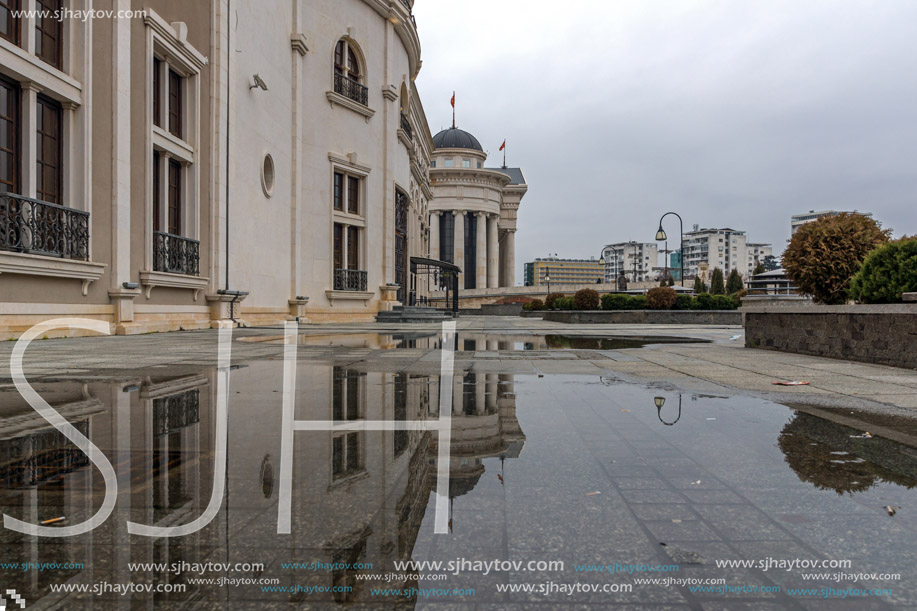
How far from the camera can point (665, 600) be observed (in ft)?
5.59

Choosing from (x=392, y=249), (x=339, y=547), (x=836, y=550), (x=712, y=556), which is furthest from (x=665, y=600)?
(x=392, y=249)

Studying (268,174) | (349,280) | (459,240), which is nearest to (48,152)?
(268,174)

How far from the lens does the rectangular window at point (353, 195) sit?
27.6 meters

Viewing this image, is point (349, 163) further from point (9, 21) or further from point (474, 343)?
point (474, 343)

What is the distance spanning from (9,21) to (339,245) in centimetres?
1646

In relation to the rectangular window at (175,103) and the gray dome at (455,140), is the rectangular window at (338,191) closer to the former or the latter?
the rectangular window at (175,103)

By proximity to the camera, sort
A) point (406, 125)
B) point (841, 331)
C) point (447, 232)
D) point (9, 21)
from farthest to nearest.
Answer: point (447, 232), point (406, 125), point (9, 21), point (841, 331)

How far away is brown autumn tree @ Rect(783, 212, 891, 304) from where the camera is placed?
1105 cm

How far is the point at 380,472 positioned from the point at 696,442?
2.01 metres

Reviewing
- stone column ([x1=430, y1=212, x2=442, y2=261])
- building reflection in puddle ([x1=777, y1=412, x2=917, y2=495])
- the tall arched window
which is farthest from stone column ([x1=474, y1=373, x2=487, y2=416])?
stone column ([x1=430, y1=212, x2=442, y2=261])

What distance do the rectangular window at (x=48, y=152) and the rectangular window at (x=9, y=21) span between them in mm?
1121

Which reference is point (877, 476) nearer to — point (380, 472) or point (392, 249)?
point (380, 472)

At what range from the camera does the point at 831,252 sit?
11164mm

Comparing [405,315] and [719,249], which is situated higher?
[719,249]
